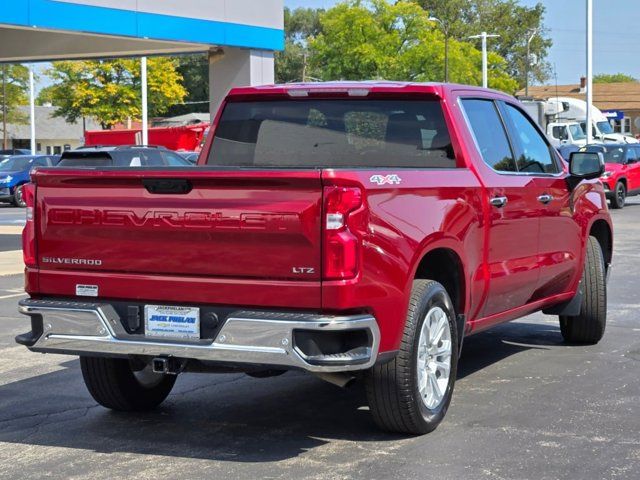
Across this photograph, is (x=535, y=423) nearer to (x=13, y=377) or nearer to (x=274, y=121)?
(x=274, y=121)

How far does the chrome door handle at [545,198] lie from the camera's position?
7.97 m

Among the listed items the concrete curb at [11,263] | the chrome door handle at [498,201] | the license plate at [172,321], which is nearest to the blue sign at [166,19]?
the concrete curb at [11,263]

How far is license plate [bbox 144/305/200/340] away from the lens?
5871mm

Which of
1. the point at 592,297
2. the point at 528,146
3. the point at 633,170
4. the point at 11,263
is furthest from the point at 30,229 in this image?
the point at 633,170

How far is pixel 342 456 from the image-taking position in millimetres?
5973

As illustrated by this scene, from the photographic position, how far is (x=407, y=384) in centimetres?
604

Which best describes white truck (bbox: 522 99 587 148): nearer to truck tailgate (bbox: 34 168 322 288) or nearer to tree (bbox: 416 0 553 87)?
truck tailgate (bbox: 34 168 322 288)

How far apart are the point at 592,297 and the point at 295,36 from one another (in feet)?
384

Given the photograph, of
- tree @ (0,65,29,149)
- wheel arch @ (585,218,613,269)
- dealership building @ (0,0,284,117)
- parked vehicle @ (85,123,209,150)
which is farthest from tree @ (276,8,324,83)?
wheel arch @ (585,218,613,269)

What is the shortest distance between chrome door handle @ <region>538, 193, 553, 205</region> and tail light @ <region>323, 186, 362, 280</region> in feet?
9.04

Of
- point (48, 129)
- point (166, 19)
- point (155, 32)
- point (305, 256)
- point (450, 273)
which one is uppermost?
point (48, 129)

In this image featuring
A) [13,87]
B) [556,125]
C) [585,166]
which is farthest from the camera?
[13,87]

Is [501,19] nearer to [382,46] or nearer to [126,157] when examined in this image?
[382,46]

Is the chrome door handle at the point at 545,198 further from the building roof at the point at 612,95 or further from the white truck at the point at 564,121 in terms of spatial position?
the building roof at the point at 612,95
